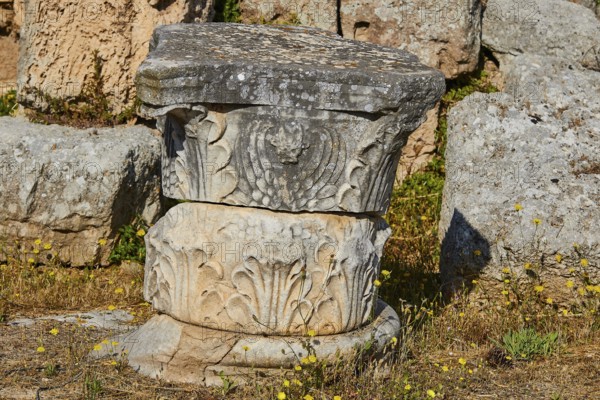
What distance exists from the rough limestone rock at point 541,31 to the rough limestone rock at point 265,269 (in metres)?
3.58

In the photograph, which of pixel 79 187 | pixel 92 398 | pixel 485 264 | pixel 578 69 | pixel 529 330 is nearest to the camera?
pixel 92 398

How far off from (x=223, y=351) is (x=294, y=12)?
375cm

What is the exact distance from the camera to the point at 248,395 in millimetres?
5008

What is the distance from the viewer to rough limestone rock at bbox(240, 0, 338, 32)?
811 cm

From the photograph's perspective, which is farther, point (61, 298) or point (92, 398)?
point (61, 298)

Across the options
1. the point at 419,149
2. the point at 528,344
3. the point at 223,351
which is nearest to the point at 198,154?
the point at 223,351

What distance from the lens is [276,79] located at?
4.82 metres

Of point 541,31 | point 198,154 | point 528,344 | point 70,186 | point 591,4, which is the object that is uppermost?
point 591,4

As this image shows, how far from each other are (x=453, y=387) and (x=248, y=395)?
106cm

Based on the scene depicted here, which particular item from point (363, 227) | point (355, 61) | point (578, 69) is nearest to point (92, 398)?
point (363, 227)

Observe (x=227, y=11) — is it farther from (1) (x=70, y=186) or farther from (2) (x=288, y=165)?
(2) (x=288, y=165)

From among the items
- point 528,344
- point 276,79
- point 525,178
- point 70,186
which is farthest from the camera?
point 70,186

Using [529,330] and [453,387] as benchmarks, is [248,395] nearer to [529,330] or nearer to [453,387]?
[453,387]

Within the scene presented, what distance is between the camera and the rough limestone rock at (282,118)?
4789mm
